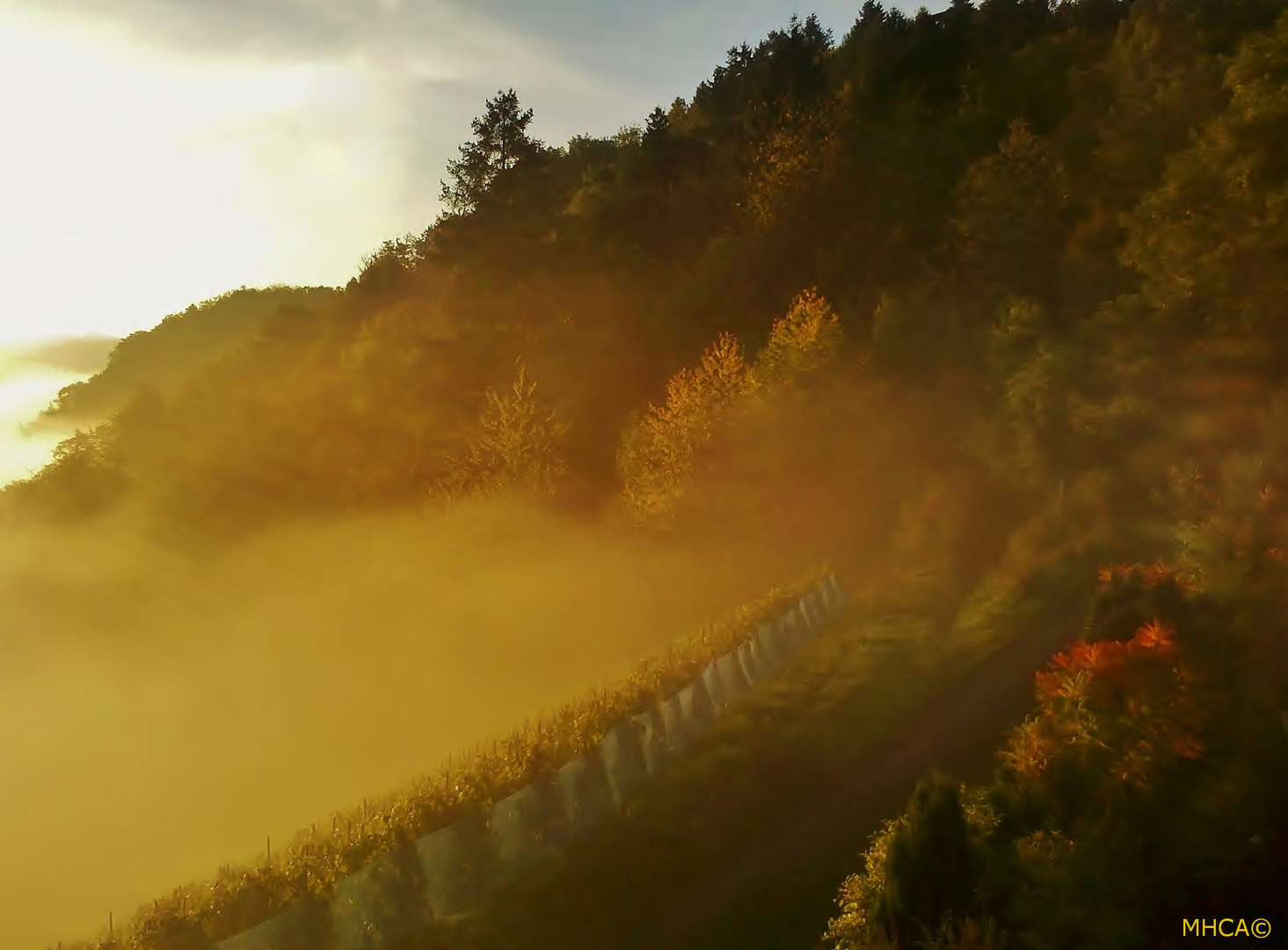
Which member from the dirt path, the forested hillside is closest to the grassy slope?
the dirt path

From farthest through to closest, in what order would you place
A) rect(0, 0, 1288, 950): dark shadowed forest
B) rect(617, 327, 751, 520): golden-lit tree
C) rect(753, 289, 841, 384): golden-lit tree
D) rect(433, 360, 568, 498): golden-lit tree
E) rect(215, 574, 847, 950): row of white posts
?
rect(433, 360, 568, 498): golden-lit tree, rect(617, 327, 751, 520): golden-lit tree, rect(753, 289, 841, 384): golden-lit tree, rect(0, 0, 1288, 950): dark shadowed forest, rect(215, 574, 847, 950): row of white posts

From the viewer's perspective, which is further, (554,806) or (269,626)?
(269,626)

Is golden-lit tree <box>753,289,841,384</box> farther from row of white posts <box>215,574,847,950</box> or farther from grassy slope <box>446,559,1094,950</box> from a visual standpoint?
row of white posts <box>215,574,847,950</box>

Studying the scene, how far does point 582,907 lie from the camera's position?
1510 cm

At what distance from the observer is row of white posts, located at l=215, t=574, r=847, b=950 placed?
13.4m

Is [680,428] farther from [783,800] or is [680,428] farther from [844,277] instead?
[783,800]

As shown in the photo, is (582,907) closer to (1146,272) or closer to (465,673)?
(1146,272)

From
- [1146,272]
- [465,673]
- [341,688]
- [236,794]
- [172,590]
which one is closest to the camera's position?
[1146,272]

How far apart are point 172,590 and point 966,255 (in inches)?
2456

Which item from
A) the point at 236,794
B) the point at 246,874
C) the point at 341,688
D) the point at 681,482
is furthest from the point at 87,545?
the point at 246,874

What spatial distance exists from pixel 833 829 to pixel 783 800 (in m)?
1.33

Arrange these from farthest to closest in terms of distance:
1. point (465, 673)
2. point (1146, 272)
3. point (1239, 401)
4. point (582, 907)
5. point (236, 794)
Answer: point (465, 673) < point (236, 794) < point (1146, 272) < point (1239, 401) < point (582, 907)

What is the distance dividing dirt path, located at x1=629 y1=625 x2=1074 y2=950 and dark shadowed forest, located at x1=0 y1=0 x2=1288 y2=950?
38 cm

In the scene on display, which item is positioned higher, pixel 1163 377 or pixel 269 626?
pixel 1163 377
